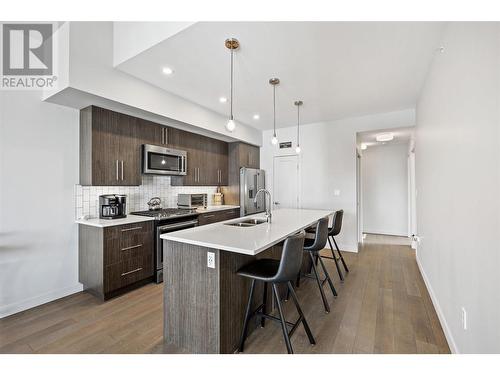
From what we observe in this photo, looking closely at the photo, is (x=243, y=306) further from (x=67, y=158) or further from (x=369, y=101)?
(x=369, y=101)

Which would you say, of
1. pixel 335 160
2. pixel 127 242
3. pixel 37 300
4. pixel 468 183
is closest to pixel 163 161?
pixel 127 242

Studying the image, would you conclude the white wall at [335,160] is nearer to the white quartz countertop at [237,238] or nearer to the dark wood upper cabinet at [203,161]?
the dark wood upper cabinet at [203,161]

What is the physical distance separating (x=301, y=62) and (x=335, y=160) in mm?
2614

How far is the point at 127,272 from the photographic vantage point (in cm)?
274

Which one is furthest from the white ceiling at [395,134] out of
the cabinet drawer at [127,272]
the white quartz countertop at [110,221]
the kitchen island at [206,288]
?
Answer: the cabinet drawer at [127,272]

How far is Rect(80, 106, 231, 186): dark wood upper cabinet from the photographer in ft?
8.98

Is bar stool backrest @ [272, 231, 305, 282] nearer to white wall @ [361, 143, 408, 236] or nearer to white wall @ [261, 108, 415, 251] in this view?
white wall @ [261, 108, 415, 251]

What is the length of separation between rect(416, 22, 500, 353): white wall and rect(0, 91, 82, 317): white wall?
3.73 meters

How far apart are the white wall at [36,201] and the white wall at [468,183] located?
3.73 m

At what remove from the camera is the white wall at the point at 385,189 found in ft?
19.3

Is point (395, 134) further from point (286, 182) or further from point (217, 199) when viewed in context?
point (217, 199)

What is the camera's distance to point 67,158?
2752 millimetres
